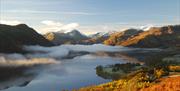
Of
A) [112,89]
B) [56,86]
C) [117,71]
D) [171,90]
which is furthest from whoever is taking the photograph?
[117,71]

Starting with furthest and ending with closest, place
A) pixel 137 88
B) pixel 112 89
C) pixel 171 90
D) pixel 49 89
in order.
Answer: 1. pixel 49 89
2. pixel 112 89
3. pixel 137 88
4. pixel 171 90

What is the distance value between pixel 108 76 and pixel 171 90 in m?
113

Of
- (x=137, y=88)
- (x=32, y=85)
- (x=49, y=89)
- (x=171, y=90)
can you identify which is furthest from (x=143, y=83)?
(x=32, y=85)

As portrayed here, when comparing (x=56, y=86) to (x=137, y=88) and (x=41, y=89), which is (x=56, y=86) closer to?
(x=41, y=89)

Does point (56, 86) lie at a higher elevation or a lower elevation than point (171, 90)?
lower

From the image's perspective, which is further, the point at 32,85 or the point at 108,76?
the point at 108,76

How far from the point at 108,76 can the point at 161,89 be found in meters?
111

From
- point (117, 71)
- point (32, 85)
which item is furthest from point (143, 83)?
Answer: point (117, 71)

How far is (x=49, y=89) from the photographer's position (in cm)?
12112

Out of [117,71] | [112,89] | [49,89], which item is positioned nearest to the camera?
[112,89]

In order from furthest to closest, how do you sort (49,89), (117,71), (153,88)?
(117,71) < (49,89) < (153,88)

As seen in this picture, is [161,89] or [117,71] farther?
[117,71]

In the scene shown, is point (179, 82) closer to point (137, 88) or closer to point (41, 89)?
point (137, 88)

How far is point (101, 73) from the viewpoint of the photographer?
162875mm
